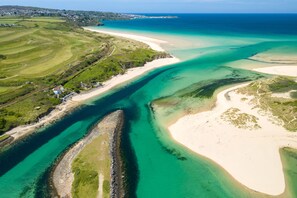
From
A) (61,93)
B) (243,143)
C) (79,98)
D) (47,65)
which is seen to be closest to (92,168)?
(243,143)

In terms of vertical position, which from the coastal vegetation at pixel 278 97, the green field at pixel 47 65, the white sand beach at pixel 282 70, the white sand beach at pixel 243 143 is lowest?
the green field at pixel 47 65

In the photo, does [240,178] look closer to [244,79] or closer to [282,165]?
[282,165]

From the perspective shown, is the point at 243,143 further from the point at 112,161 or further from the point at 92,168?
the point at 92,168

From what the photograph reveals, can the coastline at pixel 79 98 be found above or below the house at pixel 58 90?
below

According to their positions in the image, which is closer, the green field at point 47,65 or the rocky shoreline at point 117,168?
the rocky shoreline at point 117,168

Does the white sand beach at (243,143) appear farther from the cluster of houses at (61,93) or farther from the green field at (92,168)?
the cluster of houses at (61,93)

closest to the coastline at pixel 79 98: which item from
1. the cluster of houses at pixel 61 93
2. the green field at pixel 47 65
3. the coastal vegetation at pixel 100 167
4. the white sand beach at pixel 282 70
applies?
the cluster of houses at pixel 61 93

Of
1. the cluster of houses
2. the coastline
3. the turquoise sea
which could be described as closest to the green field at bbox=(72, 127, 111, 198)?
the turquoise sea
